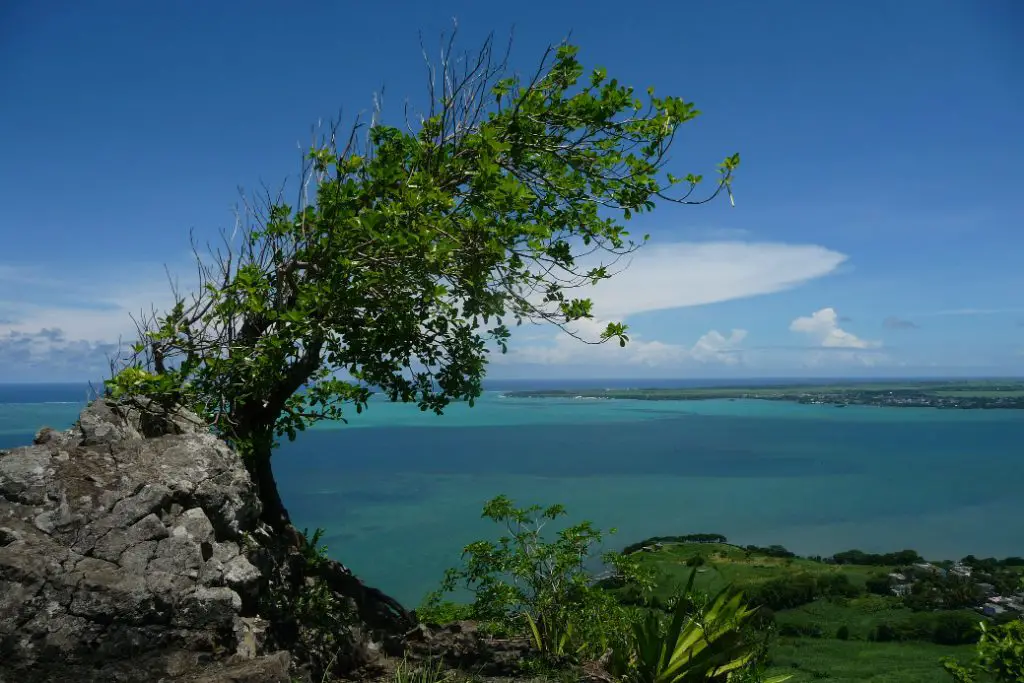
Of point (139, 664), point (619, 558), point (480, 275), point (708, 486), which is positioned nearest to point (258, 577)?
point (139, 664)

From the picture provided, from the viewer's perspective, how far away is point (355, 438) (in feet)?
246

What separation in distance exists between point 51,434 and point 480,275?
2.89 m

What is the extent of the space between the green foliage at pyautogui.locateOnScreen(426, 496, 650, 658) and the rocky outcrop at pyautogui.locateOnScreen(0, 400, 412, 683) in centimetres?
198

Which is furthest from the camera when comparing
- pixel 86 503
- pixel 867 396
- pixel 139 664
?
pixel 867 396

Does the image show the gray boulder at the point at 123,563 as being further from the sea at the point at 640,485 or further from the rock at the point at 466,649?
the rock at the point at 466,649

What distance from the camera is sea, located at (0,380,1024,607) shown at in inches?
1230

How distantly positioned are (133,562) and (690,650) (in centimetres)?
373

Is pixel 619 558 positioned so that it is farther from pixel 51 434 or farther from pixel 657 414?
pixel 657 414

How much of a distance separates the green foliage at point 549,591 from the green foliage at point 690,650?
0.68 m

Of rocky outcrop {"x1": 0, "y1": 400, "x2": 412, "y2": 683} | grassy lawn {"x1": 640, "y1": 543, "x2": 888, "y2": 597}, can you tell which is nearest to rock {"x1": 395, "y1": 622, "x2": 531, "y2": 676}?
rocky outcrop {"x1": 0, "y1": 400, "x2": 412, "y2": 683}

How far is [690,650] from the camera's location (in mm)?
4988

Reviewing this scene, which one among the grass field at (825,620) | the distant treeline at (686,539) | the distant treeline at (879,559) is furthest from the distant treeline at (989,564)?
the distant treeline at (686,539)

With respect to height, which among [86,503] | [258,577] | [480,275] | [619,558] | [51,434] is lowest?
[619,558]

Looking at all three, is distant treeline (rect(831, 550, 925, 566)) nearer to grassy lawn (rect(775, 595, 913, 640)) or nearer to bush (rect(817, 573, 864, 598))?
bush (rect(817, 573, 864, 598))
